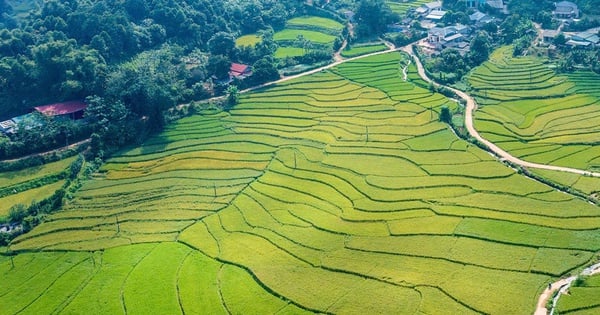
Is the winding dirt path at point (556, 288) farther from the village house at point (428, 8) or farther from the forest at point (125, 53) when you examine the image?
the village house at point (428, 8)

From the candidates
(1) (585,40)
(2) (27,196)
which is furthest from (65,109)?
(1) (585,40)

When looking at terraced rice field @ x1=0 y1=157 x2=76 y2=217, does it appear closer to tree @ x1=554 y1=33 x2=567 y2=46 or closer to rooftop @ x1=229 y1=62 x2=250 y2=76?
rooftop @ x1=229 y1=62 x2=250 y2=76

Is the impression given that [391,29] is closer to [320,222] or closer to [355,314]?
[320,222]

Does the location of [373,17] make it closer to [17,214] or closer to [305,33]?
[305,33]

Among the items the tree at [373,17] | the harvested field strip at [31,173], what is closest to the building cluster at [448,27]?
the tree at [373,17]

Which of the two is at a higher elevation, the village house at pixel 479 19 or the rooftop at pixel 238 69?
the village house at pixel 479 19

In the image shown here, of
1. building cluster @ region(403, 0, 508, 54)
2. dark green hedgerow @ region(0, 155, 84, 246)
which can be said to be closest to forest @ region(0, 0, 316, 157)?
dark green hedgerow @ region(0, 155, 84, 246)

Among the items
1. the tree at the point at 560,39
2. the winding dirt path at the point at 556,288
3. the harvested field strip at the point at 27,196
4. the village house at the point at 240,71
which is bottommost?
the winding dirt path at the point at 556,288
